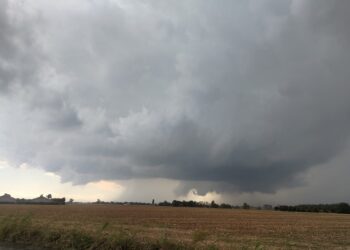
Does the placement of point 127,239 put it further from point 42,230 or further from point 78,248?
point 42,230

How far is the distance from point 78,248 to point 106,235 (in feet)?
6.36

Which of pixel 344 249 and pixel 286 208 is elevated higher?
pixel 286 208

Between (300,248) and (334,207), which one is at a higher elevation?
(334,207)

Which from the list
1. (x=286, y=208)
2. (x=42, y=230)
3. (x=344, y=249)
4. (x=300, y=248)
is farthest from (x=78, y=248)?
(x=286, y=208)

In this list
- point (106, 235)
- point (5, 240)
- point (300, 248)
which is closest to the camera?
point (106, 235)

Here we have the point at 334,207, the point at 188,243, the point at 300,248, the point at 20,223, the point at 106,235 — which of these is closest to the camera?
the point at 188,243

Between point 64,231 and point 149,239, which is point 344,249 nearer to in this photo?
point 149,239

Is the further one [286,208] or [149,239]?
[286,208]

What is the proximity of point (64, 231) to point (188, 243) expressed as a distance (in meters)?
10.3

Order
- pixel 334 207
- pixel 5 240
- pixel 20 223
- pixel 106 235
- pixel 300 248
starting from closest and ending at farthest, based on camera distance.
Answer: pixel 106 235 → pixel 300 248 → pixel 5 240 → pixel 20 223 → pixel 334 207

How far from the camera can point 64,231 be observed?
30.2 metres

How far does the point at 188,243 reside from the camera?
81.8ft

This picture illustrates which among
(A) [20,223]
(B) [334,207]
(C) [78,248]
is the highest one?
(B) [334,207]

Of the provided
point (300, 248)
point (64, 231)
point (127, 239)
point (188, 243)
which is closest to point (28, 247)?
point (64, 231)
